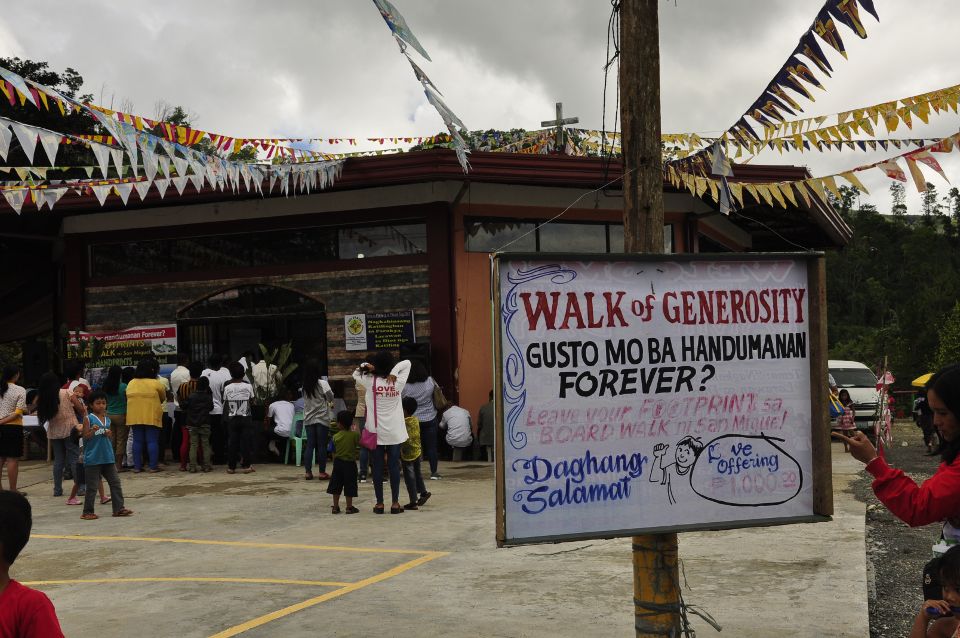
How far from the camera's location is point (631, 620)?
597 cm

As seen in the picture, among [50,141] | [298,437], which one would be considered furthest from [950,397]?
[298,437]

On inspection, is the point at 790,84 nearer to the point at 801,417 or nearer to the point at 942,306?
the point at 801,417

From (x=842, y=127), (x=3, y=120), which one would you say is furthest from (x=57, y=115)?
(x=842, y=127)

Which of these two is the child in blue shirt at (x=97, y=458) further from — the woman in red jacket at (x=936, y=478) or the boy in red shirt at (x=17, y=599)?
the woman in red jacket at (x=936, y=478)

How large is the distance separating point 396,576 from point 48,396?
6.34 meters

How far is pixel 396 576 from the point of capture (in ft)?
24.0

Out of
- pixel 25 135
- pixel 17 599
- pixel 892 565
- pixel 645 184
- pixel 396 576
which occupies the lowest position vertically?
pixel 892 565

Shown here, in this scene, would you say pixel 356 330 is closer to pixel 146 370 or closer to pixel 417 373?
pixel 146 370

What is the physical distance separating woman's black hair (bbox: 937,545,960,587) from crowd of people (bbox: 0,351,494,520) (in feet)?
23.3

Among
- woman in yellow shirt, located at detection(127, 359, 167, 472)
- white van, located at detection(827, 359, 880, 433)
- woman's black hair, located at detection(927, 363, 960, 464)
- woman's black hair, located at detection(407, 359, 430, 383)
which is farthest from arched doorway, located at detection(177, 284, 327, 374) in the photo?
woman's black hair, located at detection(927, 363, 960, 464)

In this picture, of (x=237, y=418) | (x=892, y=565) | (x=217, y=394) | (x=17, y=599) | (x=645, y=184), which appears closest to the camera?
(x=17, y=599)

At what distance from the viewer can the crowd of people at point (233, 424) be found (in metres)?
10.5

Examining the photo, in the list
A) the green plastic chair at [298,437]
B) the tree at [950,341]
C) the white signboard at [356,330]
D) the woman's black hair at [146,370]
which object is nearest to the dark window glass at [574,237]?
the white signboard at [356,330]

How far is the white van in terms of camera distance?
71.1 ft
